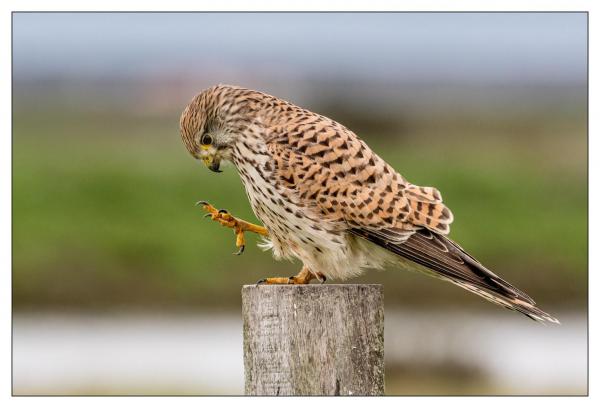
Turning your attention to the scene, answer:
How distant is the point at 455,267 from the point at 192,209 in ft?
36.7

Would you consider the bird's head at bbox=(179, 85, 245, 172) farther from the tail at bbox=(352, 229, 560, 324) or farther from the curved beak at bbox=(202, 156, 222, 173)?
the tail at bbox=(352, 229, 560, 324)

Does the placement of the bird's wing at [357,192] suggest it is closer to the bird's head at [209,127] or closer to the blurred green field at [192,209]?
the bird's head at [209,127]

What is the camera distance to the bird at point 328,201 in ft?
21.6

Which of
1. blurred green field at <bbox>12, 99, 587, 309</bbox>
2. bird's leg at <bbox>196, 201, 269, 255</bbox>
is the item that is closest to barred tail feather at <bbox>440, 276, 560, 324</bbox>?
bird's leg at <bbox>196, 201, 269, 255</bbox>

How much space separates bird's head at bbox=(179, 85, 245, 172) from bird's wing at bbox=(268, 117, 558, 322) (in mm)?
341

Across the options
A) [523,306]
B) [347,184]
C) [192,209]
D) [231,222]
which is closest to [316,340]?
[523,306]

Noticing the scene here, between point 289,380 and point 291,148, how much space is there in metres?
1.64

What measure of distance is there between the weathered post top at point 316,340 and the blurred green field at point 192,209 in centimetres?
727

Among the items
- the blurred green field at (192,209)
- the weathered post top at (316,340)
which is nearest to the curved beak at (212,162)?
the weathered post top at (316,340)

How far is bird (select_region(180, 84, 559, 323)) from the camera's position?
259 inches

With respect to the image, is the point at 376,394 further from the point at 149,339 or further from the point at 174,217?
the point at 174,217

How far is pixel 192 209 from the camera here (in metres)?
17.2

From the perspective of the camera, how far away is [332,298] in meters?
5.59

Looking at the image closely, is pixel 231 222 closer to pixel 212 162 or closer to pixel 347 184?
pixel 212 162
